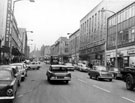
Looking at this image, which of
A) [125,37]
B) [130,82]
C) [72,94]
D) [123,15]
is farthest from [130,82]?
[123,15]

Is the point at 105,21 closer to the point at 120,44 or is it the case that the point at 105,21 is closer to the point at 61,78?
the point at 120,44

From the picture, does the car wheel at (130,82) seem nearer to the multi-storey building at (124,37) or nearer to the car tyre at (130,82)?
the car tyre at (130,82)

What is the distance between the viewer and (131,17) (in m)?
43.7

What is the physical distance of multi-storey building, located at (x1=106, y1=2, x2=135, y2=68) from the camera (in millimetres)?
42438

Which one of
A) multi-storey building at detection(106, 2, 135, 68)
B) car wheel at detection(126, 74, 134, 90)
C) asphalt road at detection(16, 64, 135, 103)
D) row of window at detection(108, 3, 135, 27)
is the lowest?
asphalt road at detection(16, 64, 135, 103)

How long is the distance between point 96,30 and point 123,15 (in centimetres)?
1983

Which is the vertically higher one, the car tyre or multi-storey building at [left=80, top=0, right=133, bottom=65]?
multi-storey building at [left=80, top=0, right=133, bottom=65]

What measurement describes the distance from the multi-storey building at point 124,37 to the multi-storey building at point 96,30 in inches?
164

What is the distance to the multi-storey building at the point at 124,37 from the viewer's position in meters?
42.4

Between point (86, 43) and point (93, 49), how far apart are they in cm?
1076

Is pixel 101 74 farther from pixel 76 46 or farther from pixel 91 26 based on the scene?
pixel 76 46

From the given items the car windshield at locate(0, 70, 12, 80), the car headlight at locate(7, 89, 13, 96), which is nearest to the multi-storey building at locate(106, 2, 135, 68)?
the car windshield at locate(0, 70, 12, 80)

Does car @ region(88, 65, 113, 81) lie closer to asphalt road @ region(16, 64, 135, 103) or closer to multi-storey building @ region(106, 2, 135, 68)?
asphalt road @ region(16, 64, 135, 103)

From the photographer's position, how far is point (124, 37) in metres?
46.6
